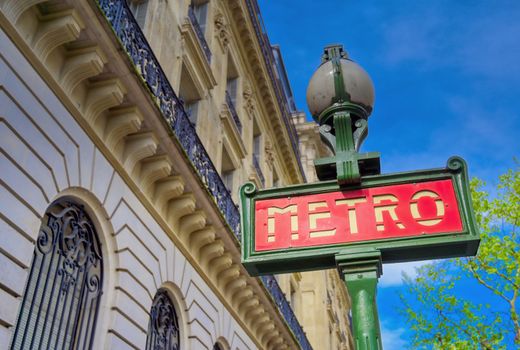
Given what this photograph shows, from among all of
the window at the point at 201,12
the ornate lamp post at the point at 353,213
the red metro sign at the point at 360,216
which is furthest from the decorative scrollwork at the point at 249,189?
the window at the point at 201,12

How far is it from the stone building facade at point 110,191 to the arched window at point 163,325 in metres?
0.04

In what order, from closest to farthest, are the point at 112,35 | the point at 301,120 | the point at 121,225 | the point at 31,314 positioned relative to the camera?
the point at 31,314 → the point at 112,35 → the point at 121,225 → the point at 301,120

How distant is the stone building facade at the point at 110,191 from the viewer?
693cm

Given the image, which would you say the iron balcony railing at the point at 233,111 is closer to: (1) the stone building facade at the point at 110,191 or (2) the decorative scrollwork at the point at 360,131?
(1) the stone building facade at the point at 110,191

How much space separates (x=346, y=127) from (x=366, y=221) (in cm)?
66

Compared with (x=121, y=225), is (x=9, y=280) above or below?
below

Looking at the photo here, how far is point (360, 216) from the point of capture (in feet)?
10.9

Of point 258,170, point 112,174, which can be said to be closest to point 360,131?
point 112,174

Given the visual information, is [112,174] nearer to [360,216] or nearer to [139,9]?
[139,9]

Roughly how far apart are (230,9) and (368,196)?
17.4 meters

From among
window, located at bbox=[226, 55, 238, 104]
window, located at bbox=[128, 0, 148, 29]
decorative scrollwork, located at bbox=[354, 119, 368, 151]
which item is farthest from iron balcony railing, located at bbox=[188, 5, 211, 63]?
decorative scrollwork, located at bbox=[354, 119, 368, 151]

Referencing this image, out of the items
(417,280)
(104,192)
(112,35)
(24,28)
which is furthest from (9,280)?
(417,280)

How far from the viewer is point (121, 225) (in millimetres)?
9055

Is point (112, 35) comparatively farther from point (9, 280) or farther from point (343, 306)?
point (343, 306)
